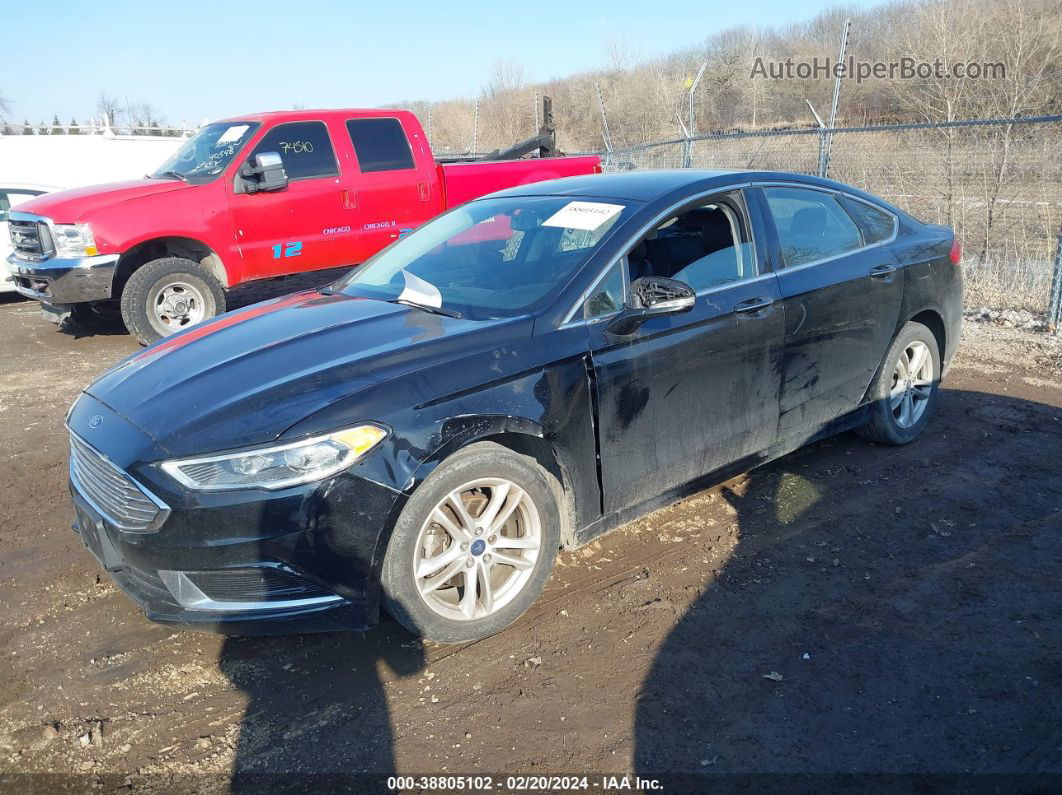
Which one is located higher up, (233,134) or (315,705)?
(233,134)

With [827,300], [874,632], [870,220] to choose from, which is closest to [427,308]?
[827,300]

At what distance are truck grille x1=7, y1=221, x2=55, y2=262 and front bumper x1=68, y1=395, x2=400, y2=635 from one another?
5.77 m

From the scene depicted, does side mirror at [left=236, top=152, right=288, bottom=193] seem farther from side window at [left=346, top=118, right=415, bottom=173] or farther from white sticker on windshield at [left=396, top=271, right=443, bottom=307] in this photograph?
white sticker on windshield at [left=396, top=271, right=443, bottom=307]

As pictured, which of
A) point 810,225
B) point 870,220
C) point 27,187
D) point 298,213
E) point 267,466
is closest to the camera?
point 267,466

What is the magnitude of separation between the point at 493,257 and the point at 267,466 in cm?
167

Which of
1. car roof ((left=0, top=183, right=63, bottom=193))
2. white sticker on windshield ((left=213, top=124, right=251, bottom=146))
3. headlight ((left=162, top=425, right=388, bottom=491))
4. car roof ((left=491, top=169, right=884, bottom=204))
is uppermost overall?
white sticker on windshield ((left=213, top=124, right=251, bottom=146))

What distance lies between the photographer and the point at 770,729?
2771 mm

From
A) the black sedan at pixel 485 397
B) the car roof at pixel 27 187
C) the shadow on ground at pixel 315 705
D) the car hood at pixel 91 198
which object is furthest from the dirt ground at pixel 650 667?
the car roof at pixel 27 187

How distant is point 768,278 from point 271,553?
8.93 feet

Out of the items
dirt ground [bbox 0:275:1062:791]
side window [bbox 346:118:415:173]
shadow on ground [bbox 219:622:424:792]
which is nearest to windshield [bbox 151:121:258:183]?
side window [bbox 346:118:415:173]

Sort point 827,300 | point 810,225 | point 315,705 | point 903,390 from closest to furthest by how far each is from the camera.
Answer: point 315,705, point 827,300, point 810,225, point 903,390

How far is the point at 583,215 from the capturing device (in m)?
3.94

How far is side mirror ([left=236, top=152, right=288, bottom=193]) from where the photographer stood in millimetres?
7914

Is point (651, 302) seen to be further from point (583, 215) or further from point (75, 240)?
point (75, 240)
